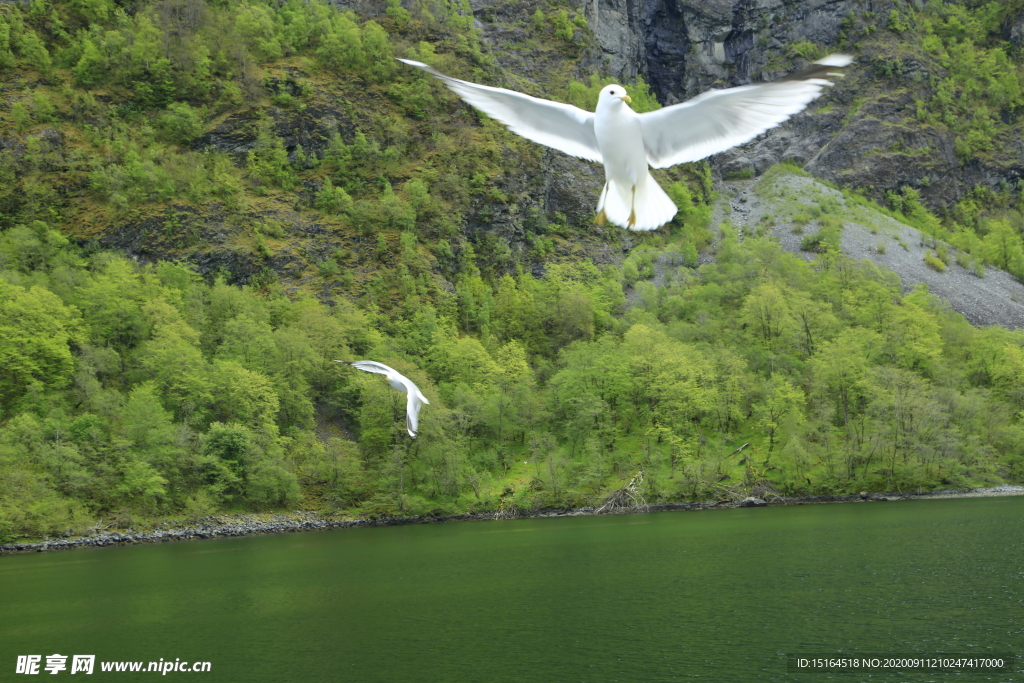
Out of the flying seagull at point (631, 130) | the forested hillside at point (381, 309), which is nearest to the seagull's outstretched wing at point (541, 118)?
the flying seagull at point (631, 130)

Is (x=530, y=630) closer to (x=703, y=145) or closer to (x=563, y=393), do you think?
(x=703, y=145)

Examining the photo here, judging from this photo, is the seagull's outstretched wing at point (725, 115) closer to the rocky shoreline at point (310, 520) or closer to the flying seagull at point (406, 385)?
the flying seagull at point (406, 385)

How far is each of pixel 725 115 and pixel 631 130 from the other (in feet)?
4.74

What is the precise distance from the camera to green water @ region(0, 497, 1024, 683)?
67.7ft

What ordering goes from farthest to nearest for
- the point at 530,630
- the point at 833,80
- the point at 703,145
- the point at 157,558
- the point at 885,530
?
the point at 157,558 → the point at 885,530 → the point at 530,630 → the point at 703,145 → the point at 833,80

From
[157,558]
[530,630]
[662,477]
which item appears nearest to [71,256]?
[157,558]

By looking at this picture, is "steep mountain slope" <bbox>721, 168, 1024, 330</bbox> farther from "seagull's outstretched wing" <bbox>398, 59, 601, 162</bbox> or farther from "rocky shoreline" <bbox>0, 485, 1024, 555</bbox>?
"seagull's outstretched wing" <bbox>398, 59, 601, 162</bbox>

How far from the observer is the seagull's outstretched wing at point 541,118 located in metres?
12.1

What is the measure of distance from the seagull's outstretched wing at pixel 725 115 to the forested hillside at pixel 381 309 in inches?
2070

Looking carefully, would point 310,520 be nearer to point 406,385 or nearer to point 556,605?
point 556,605

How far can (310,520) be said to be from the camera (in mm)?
62969

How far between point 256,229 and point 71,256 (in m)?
19.1

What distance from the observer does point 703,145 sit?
11.9 m

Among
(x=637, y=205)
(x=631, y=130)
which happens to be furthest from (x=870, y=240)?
(x=631, y=130)
